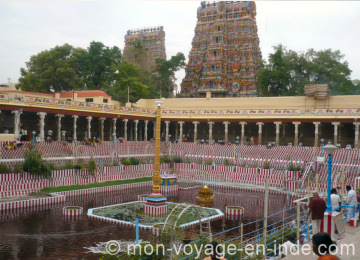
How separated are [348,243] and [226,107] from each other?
138 ft

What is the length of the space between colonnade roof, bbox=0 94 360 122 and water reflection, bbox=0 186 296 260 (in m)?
17.4

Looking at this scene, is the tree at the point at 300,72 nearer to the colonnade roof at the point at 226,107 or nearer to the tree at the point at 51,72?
the colonnade roof at the point at 226,107

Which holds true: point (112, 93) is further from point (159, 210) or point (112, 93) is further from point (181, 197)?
point (159, 210)

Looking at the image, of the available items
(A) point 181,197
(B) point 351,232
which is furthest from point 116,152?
(B) point 351,232

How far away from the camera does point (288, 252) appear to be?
937 centimetres

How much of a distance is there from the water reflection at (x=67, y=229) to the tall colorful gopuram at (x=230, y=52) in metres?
45.3

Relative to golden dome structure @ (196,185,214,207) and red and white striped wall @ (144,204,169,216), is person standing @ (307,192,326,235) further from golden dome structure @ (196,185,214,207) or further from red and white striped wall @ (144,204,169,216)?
golden dome structure @ (196,185,214,207)

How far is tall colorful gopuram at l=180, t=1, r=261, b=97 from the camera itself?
2511 inches

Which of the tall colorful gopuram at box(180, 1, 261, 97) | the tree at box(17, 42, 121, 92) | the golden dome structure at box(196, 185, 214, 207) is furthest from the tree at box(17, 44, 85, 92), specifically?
the golden dome structure at box(196, 185, 214, 207)

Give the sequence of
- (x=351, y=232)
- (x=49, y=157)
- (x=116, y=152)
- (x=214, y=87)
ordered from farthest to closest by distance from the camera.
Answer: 1. (x=214, y=87)
2. (x=116, y=152)
3. (x=49, y=157)
4. (x=351, y=232)

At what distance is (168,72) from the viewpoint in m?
72.1

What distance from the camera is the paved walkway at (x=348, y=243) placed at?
8.15 meters

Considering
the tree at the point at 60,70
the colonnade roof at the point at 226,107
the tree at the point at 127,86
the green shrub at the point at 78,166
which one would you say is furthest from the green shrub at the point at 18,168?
the tree at the point at 127,86

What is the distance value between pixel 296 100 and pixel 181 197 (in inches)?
1218
